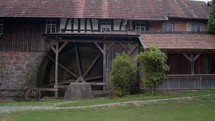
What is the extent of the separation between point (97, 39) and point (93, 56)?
2674mm

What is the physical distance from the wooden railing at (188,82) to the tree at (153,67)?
1.05 meters

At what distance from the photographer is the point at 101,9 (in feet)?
88.1

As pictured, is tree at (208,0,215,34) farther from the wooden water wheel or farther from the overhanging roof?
the wooden water wheel

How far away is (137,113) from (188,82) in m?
8.24

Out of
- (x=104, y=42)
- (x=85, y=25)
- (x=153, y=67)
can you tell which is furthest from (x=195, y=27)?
(x=85, y=25)

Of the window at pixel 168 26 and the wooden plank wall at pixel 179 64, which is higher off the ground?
the window at pixel 168 26

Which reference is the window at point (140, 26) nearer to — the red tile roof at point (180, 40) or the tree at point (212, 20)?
the red tile roof at point (180, 40)

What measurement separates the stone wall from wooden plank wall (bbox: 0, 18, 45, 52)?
0.50 meters

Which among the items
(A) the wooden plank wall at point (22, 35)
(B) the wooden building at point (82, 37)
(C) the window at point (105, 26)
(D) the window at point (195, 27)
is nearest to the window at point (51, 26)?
(B) the wooden building at point (82, 37)

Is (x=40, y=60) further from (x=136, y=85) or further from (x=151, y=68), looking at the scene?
(x=151, y=68)

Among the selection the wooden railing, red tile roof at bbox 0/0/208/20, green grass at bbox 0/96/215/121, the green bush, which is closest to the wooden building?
red tile roof at bbox 0/0/208/20

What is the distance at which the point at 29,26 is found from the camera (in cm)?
2620

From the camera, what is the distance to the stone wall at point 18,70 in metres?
25.8

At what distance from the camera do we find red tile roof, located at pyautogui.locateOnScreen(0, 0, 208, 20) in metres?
25.9
